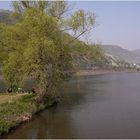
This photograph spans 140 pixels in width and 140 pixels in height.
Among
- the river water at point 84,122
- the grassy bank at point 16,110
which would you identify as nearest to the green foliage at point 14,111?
the grassy bank at point 16,110

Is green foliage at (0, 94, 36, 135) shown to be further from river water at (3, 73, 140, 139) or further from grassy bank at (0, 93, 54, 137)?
river water at (3, 73, 140, 139)

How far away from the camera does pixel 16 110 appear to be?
35.1 metres

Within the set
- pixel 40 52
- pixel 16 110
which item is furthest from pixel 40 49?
pixel 16 110

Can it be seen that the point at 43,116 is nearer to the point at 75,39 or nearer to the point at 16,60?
the point at 16,60

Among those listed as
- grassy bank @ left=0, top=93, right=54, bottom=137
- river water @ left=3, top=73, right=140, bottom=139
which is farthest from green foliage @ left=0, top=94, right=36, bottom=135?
river water @ left=3, top=73, right=140, bottom=139

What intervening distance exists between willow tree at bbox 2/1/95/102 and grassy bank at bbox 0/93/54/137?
1.85 m

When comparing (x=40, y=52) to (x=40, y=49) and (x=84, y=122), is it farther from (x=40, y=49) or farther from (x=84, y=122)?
(x=84, y=122)

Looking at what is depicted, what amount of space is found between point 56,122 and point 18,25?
1678 centimetres

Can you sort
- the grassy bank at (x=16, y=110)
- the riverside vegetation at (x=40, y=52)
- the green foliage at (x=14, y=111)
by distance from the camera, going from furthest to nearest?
the riverside vegetation at (x=40, y=52) < the grassy bank at (x=16, y=110) < the green foliage at (x=14, y=111)

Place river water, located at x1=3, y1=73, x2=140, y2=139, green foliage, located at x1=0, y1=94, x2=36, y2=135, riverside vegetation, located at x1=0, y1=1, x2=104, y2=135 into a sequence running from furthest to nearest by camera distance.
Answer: riverside vegetation, located at x1=0, y1=1, x2=104, y2=135, green foliage, located at x1=0, y1=94, x2=36, y2=135, river water, located at x1=3, y1=73, x2=140, y2=139

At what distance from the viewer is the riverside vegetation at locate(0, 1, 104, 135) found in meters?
40.4

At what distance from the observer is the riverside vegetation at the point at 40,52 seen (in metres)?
40.4

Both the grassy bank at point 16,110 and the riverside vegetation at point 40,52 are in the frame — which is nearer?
the grassy bank at point 16,110

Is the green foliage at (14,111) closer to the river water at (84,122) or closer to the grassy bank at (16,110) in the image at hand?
the grassy bank at (16,110)
